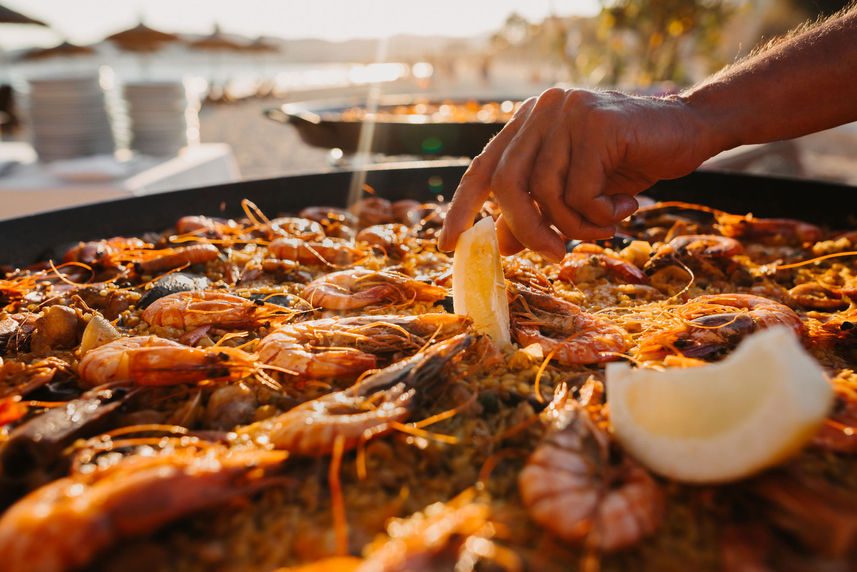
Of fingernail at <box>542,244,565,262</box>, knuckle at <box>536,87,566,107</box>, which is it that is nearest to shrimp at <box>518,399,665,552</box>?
fingernail at <box>542,244,565,262</box>

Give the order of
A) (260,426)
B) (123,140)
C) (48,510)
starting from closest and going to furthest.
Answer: (48,510) → (260,426) → (123,140)

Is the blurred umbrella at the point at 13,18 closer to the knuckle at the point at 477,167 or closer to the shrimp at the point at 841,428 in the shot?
the knuckle at the point at 477,167

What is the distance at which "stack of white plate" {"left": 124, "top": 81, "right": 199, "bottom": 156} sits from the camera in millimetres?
6703

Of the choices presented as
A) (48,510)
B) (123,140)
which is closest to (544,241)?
(48,510)

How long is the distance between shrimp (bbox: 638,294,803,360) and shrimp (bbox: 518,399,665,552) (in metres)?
0.68

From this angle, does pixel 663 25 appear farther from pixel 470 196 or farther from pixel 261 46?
pixel 261 46

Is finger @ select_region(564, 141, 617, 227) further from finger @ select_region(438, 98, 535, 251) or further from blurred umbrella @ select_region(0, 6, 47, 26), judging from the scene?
blurred umbrella @ select_region(0, 6, 47, 26)

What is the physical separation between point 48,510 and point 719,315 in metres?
2.09

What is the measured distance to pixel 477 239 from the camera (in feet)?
6.16

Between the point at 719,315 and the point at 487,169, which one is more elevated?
the point at 487,169

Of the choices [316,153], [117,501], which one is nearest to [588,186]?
[117,501]

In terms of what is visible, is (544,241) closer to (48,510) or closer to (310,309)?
(310,309)

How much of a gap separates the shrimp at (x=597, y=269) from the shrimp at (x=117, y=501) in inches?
66.2

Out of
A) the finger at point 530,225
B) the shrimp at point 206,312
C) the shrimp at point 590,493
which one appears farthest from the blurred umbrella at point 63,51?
the shrimp at point 590,493
